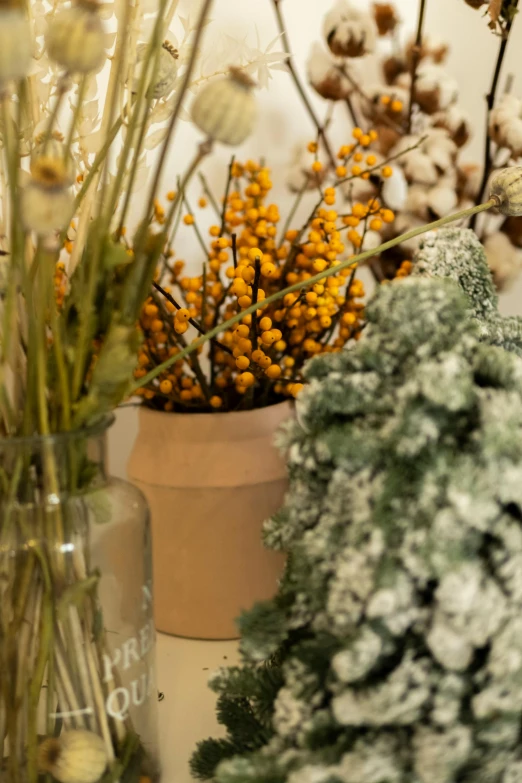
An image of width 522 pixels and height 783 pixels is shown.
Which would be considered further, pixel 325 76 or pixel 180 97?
pixel 325 76

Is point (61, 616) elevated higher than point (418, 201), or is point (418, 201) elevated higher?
point (418, 201)

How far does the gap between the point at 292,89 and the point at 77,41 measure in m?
0.56

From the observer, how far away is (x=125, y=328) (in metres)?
0.34

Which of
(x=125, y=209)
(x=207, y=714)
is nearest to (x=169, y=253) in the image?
(x=125, y=209)

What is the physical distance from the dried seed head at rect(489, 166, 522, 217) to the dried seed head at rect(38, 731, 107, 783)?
1.23ft

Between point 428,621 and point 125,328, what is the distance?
0.60 ft

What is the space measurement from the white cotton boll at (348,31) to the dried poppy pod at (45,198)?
1.50ft

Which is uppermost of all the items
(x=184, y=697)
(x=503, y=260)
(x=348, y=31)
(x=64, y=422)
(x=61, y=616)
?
(x=348, y=31)

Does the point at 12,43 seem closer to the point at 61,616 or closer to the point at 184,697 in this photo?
the point at 61,616

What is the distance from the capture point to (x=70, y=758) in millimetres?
385

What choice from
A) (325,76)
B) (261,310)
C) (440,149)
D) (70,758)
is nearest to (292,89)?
(325,76)

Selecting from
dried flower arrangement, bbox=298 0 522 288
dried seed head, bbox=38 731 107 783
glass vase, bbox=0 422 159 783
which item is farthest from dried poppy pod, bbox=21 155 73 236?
dried flower arrangement, bbox=298 0 522 288

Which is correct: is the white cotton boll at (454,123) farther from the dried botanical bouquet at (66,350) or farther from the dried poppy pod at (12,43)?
the dried poppy pod at (12,43)

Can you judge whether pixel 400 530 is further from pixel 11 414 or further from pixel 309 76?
pixel 309 76
